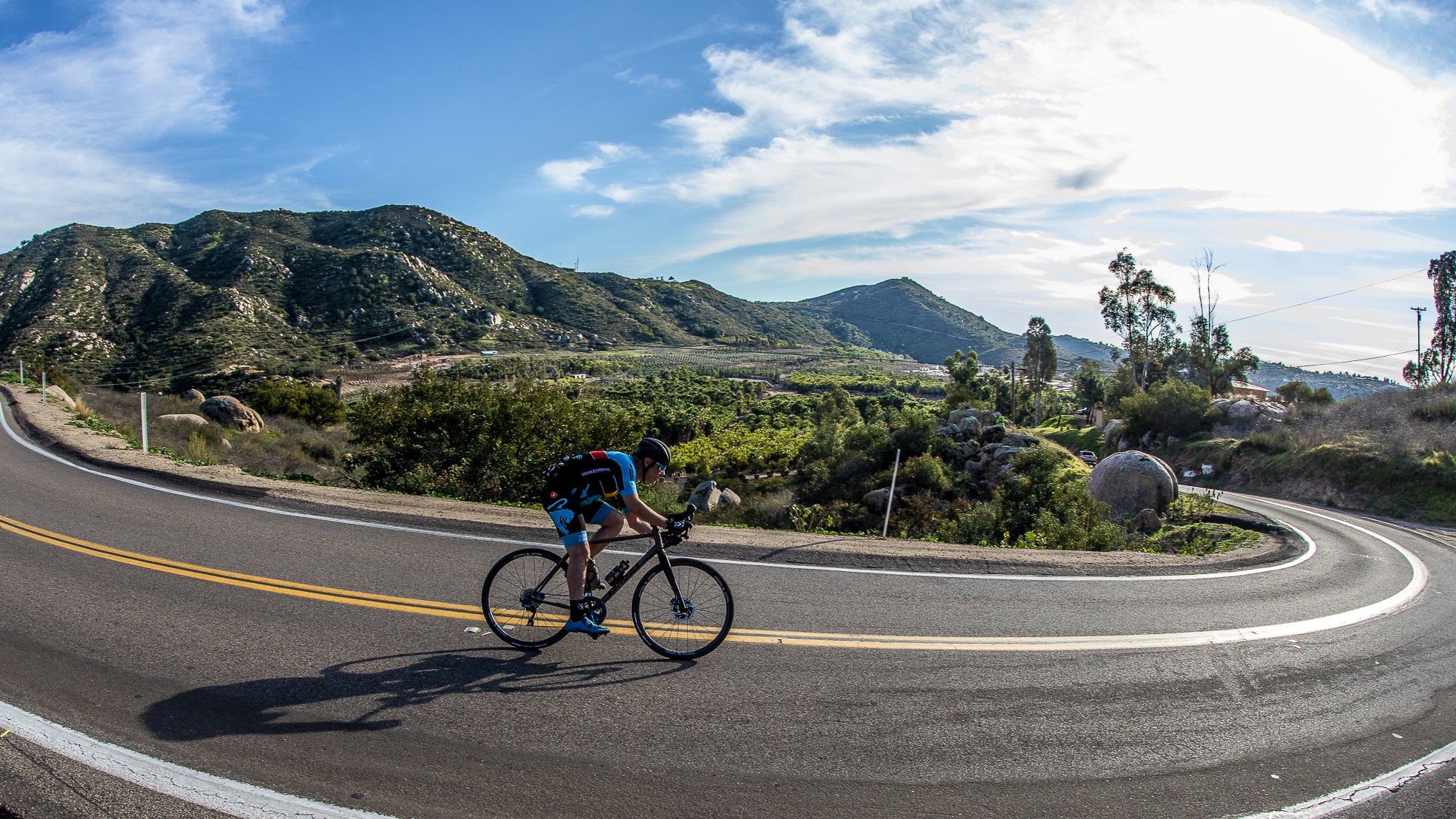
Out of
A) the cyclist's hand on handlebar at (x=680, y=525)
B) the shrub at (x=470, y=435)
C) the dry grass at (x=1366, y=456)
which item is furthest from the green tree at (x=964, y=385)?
the cyclist's hand on handlebar at (x=680, y=525)

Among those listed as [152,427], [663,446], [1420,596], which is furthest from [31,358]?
[1420,596]

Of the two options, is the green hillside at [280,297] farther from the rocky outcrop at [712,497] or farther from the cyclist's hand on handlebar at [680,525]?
the cyclist's hand on handlebar at [680,525]

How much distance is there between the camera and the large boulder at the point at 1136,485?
2330 centimetres

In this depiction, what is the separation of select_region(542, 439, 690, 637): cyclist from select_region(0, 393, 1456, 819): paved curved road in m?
0.53

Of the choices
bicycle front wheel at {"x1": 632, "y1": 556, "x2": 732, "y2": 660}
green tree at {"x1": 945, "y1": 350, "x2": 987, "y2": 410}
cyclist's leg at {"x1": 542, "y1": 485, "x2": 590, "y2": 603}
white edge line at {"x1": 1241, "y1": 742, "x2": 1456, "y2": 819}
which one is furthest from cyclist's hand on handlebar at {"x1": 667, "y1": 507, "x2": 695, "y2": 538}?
green tree at {"x1": 945, "y1": 350, "x2": 987, "y2": 410}

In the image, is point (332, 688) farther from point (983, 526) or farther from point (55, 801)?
point (983, 526)

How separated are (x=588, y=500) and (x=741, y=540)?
3902mm

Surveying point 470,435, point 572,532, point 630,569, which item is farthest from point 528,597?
point 470,435

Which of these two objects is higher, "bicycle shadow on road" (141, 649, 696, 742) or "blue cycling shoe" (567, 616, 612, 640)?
"blue cycling shoe" (567, 616, 612, 640)

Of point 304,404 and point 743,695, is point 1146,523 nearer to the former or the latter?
point 743,695

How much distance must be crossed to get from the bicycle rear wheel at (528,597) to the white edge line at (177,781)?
2096mm

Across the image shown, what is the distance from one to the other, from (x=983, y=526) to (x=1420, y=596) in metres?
10.9

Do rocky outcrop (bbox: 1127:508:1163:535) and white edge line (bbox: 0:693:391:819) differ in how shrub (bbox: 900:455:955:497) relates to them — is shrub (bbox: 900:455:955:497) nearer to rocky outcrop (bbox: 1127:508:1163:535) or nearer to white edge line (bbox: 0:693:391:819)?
rocky outcrop (bbox: 1127:508:1163:535)

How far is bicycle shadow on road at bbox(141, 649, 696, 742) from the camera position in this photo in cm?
419
